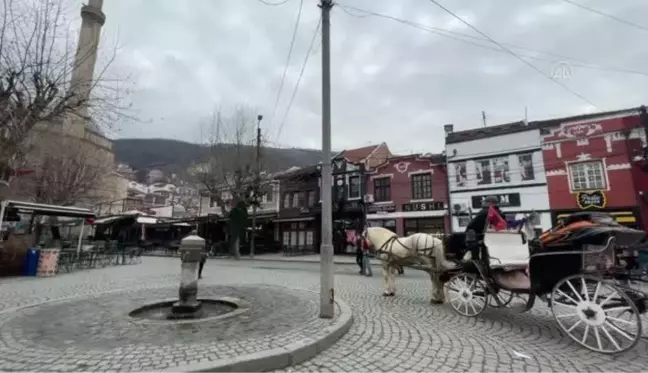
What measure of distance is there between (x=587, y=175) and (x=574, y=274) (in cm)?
2103

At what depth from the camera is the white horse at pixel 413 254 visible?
7891 mm

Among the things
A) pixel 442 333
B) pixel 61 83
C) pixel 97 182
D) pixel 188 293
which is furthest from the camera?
pixel 97 182

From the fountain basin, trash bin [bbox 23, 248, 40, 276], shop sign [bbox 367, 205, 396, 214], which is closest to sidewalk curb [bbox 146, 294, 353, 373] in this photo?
the fountain basin

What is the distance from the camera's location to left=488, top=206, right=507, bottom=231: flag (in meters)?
6.79

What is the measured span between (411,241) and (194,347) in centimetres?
591

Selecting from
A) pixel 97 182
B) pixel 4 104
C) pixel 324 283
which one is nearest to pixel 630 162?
pixel 324 283

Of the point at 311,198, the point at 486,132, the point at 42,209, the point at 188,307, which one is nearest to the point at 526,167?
the point at 486,132

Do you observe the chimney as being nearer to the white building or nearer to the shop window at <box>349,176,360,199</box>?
the white building

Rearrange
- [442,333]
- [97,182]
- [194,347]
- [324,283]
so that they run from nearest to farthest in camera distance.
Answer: [194,347] < [442,333] < [324,283] < [97,182]

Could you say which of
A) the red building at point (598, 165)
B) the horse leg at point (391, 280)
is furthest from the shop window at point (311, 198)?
the horse leg at point (391, 280)

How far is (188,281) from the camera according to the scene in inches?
259

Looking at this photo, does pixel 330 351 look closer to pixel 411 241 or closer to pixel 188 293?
pixel 188 293

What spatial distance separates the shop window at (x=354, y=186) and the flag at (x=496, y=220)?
918 inches

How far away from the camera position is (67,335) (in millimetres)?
5020
